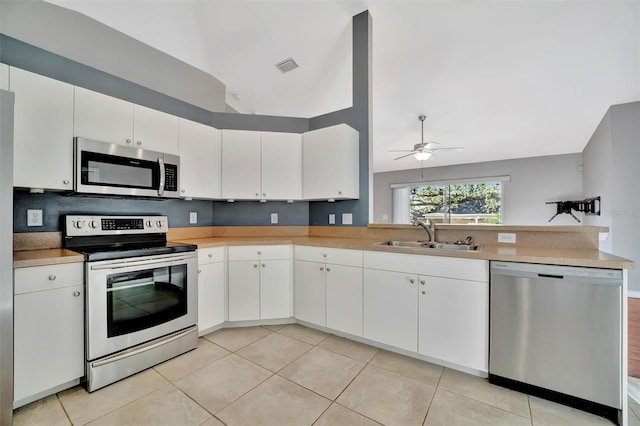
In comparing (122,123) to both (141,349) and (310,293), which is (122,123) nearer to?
(141,349)

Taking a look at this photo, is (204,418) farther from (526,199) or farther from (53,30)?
(526,199)

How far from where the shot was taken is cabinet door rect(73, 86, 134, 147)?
74.8 inches

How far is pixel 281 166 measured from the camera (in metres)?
2.91

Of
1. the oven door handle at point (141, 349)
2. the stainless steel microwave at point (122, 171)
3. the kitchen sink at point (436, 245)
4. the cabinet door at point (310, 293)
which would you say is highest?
the stainless steel microwave at point (122, 171)

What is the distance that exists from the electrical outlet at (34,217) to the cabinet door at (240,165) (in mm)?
1384

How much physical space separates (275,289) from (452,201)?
21.3ft

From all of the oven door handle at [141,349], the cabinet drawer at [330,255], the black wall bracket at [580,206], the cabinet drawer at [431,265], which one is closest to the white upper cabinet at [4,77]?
the oven door handle at [141,349]

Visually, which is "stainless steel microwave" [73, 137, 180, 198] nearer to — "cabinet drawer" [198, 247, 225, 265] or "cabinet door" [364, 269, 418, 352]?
"cabinet drawer" [198, 247, 225, 265]

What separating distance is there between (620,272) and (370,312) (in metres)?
1.52

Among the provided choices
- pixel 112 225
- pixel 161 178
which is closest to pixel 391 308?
pixel 161 178

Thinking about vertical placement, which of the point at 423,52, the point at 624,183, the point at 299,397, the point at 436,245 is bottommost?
the point at 299,397

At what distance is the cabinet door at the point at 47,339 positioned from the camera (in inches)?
57.4

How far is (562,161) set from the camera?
19.3ft

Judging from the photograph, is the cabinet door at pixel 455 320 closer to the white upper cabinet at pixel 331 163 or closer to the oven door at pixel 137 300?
the white upper cabinet at pixel 331 163
